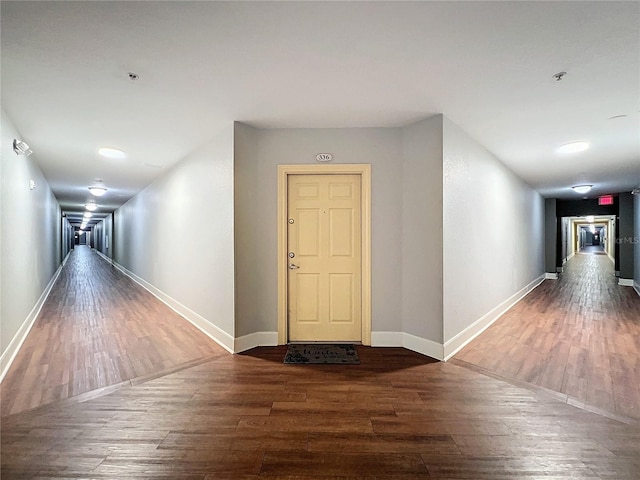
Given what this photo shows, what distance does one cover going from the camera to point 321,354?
133 inches

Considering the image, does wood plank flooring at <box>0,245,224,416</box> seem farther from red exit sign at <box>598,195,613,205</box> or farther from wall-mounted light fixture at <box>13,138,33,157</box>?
red exit sign at <box>598,195,613,205</box>

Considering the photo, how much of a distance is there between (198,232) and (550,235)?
10497mm

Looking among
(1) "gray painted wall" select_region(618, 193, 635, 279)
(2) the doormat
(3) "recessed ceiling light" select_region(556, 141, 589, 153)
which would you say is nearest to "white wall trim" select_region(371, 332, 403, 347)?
(2) the doormat

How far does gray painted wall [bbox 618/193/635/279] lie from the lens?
26.6 ft

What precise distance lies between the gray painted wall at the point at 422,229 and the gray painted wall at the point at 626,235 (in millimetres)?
8489

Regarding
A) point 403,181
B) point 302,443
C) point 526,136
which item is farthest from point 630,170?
point 302,443

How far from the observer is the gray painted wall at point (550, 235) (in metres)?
9.48

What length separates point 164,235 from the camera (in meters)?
5.90

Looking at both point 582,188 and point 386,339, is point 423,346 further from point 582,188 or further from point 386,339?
point 582,188

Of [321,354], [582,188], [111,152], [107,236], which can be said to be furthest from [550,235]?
[107,236]

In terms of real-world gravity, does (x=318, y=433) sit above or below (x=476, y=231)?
below

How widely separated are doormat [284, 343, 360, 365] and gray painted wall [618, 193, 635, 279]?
9239 mm

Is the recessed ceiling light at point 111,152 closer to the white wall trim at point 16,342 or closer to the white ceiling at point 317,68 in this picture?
the white ceiling at point 317,68

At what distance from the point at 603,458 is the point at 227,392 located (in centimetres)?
258
